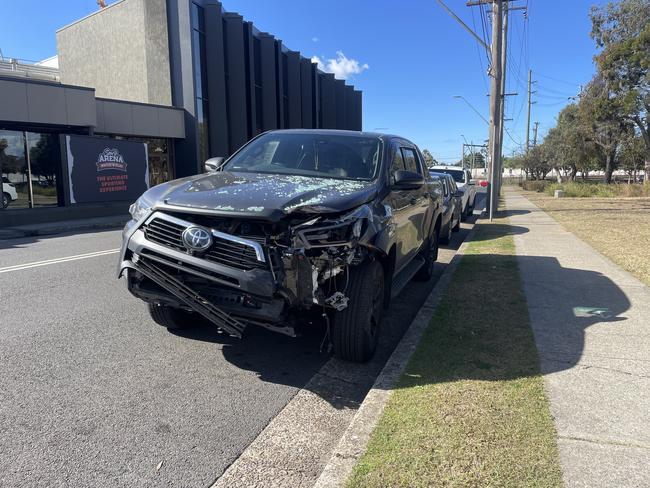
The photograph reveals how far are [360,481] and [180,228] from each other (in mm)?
2084

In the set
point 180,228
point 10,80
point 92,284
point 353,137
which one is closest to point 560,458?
point 180,228

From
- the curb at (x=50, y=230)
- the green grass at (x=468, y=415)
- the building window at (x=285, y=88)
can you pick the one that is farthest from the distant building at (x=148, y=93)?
the green grass at (x=468, y=415)

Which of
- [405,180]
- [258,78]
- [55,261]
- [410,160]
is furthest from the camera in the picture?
[258,78]

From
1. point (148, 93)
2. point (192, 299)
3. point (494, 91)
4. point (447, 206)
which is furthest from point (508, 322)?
point (148, 93)

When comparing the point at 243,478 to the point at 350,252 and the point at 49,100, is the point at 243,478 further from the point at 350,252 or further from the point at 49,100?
the point at 49,100

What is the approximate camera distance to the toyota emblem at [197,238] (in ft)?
11.6

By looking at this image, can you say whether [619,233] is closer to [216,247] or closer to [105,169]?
[216,247]

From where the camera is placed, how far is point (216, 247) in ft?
11.7

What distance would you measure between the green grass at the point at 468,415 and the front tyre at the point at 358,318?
437 mm

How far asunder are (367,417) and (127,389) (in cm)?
179

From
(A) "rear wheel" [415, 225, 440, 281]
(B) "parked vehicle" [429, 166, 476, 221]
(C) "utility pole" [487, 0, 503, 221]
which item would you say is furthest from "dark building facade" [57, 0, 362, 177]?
(A) "rear wheel" [415, 225, 440, 281]

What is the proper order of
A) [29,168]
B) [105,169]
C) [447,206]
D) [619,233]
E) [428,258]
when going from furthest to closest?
1. [105,169]
2. [29,168]
3. [619,233]
4. [447,206]
5. [428,258]

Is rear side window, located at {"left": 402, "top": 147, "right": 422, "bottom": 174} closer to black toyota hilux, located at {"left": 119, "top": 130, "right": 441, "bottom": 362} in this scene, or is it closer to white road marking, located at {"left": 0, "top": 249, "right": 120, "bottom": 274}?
black toyota hilux, located at {"left": 119, "top": 130, "right": 441, "bottom": 362}

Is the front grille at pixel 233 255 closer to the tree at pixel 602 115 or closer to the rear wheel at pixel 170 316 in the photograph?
the rear wheel at pixel 170 316
